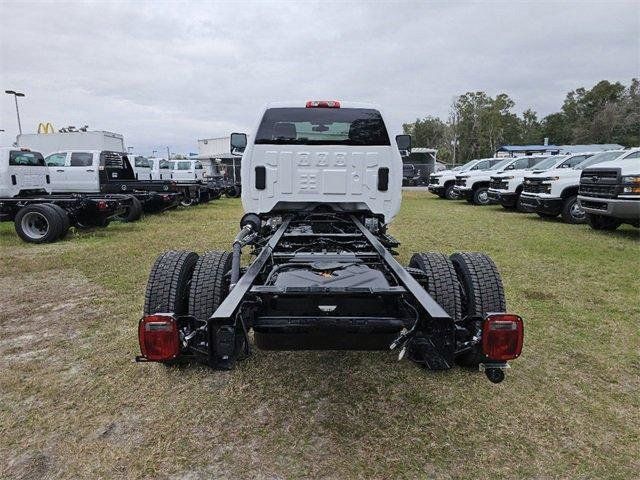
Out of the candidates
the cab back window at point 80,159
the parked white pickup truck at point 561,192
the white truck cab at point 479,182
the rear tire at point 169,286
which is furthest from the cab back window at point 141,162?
the rear tire at point 169,286

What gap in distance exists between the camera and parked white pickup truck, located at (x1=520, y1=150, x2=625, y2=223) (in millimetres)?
10766

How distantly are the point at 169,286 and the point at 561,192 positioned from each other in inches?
431

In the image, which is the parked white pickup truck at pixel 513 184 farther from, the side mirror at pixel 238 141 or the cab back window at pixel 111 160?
the cab back window at pixel 111 160

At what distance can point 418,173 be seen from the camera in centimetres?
3209

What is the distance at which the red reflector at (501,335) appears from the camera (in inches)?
82.3

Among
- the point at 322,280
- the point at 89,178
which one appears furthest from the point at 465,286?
the point at 89,178

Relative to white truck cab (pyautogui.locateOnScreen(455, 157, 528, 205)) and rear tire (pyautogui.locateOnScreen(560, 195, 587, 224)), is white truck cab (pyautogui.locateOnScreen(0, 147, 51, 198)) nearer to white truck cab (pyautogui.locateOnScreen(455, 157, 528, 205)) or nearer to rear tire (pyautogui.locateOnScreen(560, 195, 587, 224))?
rear tire (pyautogui.locateOnScreen(560, 195, 587, 224))

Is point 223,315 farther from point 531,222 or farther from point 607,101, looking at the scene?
point 607,101

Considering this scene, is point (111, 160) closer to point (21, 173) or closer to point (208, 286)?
point (21, 173)

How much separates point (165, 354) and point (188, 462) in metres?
0.60

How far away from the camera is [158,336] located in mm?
2117

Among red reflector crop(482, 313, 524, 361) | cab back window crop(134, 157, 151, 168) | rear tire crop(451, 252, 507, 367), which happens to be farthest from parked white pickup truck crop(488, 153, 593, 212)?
cab back window crop(134, 157, 151, 168)

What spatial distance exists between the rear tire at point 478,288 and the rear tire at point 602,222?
27.1 ft

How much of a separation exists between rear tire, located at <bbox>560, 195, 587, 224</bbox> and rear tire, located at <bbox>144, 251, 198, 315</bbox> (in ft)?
35.0
